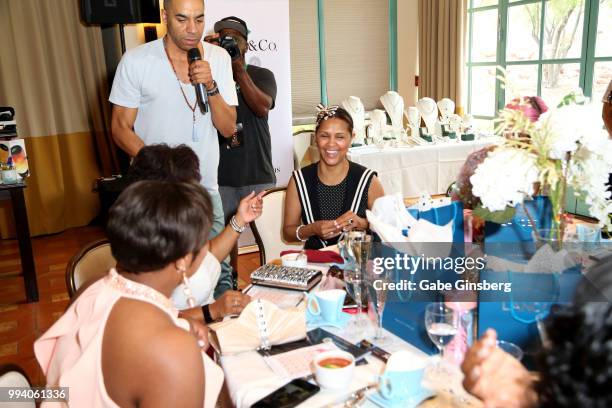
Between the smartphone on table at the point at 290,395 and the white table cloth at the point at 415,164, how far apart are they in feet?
11.5

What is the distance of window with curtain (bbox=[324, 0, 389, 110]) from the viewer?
7430 millimetres

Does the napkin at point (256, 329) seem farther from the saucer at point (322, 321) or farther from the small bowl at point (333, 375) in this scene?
the small bowl at point (333, 375)

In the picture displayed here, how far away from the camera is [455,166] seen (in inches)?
198

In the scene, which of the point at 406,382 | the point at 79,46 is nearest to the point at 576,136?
the point at 406,382

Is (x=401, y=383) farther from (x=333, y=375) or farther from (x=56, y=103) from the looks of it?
(x=56, y=103)

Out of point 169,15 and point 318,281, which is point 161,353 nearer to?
point 318,281

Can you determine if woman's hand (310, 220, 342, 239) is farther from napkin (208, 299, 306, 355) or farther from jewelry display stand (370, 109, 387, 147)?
jewelry display stand (370, 109, 387, 147)

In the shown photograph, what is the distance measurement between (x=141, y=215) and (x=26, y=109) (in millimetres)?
5080

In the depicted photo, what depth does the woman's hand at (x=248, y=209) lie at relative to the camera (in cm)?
202

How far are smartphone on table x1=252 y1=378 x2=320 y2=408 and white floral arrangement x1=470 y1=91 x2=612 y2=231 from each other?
634 mm

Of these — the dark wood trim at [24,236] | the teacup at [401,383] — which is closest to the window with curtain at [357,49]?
the dark wood trim at [24,236]

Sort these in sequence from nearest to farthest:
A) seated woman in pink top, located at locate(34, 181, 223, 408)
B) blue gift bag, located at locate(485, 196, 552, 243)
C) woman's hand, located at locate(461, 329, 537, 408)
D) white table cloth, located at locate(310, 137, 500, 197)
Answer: woman's hand, located at locate(461, 329, 537, 408) < seated woman in pink top, located at locate(34, 181, 223, 408) < blue gift bag, located at locate(485, 196, 552, 243) < white table cloth, located at locate(310, 137, 500, 197)

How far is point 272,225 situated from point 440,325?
165cm

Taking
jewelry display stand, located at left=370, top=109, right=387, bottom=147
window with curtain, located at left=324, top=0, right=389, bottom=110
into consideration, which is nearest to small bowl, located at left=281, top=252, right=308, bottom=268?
jewelry display stand, located at left=370, top=109, right=387, bottom=147
